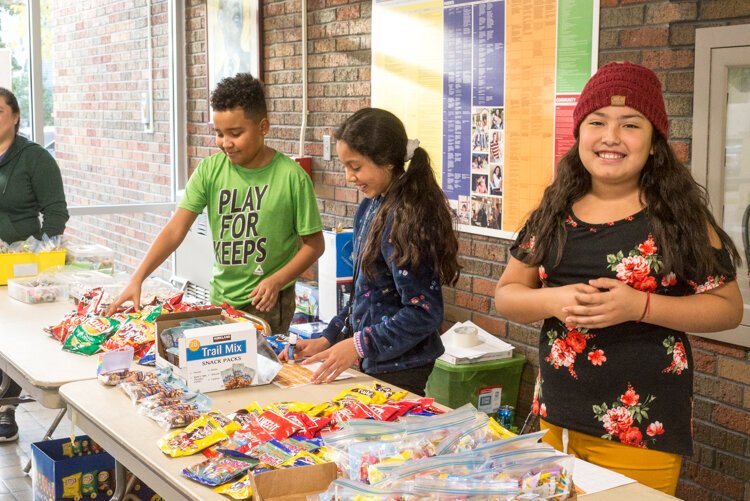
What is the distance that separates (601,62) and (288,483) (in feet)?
7.83

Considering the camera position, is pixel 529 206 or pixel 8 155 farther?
pixel 8 155

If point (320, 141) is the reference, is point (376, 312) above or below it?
below

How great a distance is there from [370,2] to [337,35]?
347 millimetres

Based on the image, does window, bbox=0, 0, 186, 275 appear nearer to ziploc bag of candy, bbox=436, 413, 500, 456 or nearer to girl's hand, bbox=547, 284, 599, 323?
girl's hand, bbox=547, 284, 599, 323

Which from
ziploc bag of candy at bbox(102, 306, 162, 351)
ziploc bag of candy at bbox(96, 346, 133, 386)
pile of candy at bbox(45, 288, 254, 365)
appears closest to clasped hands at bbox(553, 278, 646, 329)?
pile of candy at bbox(45, 288, 254, 365)

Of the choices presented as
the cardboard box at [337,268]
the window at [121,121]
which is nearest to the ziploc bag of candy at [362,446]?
the cardboard box at [337,268]

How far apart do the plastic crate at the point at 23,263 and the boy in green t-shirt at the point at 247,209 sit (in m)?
0.81

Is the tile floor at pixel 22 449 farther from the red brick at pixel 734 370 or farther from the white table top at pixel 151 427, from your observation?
the red brick at pixel 734 370

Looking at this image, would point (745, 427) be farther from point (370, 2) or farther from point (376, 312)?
point (370, 2)

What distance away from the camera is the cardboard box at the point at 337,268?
4.39 meters

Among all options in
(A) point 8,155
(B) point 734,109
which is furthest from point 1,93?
(B) point 734,109

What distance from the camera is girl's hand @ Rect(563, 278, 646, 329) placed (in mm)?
1794

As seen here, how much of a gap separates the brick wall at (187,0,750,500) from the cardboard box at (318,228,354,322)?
1.53ft

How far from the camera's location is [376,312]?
236cm
